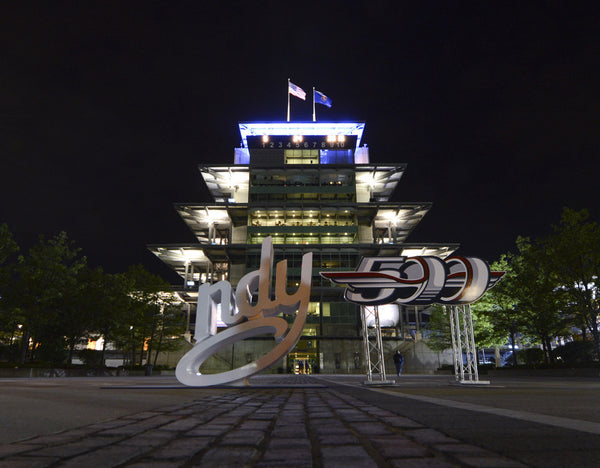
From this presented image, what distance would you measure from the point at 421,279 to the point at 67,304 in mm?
33143

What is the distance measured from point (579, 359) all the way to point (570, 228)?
10.4 metres

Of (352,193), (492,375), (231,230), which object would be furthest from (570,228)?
(231,230)

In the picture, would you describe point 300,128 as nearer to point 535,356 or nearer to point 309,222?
point 309,222

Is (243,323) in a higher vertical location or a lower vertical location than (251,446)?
higher

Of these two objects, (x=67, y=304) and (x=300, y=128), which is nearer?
(x=67, y=304)

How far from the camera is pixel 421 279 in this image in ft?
51.1

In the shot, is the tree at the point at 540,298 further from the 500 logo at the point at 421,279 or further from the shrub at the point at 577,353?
the 500 logo at the point at 421,279

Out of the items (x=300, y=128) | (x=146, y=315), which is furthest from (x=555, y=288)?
(x=300, y=128)

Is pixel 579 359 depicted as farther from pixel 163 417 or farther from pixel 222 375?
pixel 163 417

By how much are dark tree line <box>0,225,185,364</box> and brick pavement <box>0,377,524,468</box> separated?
3141cm

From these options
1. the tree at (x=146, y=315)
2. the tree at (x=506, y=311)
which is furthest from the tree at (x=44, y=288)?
the tree at (x=506, y=311)

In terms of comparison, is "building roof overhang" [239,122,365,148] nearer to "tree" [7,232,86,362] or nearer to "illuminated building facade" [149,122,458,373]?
"illuminated building facade" [149,122,458,373]

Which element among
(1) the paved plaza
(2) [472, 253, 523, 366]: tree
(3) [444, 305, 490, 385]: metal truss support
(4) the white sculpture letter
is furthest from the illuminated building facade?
(1) the paved plaza

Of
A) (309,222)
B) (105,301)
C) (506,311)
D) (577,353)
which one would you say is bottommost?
(577,353)
